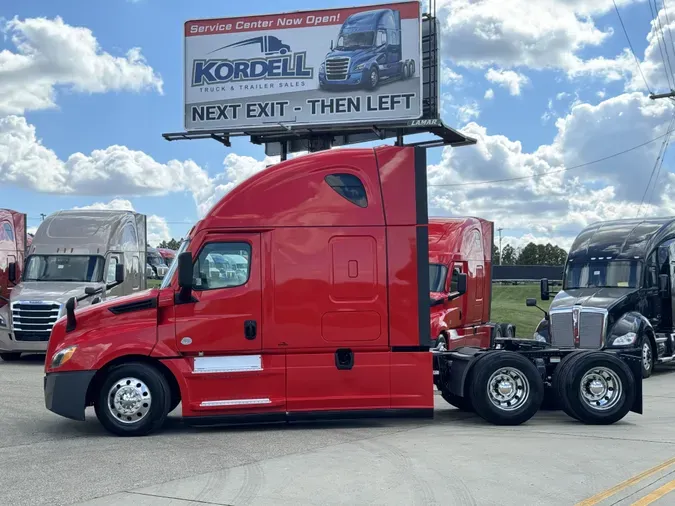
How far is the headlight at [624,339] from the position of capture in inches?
685

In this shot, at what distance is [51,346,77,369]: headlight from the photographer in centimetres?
1016

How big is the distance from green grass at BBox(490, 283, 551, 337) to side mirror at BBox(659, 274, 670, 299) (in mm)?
9668

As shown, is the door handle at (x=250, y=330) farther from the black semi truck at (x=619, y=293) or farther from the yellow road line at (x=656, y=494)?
the black semi truck at (x=619, y=293)

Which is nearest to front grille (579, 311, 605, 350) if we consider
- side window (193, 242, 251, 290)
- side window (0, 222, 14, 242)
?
side window (193, 242, 251, 290)

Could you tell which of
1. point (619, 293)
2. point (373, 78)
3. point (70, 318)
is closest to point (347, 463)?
point (70, 318)

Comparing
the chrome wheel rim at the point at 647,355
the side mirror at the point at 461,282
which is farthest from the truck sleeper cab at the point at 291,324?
the chrome wheel rim at the point at 647,355

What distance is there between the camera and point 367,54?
3144 centimetres

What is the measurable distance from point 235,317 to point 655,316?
11.7 meters

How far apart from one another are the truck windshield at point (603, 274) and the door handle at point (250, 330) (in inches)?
427

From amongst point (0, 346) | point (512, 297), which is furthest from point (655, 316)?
point (512, 297)

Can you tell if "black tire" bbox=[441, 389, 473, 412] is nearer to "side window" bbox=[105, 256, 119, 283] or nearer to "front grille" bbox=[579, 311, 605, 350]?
"front grille" bbox=[579, 311, 605, 350]

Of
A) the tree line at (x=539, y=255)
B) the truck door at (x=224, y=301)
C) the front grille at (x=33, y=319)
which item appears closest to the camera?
the truck door at (x=224, y=301)

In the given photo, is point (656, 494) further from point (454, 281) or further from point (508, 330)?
point (508, 330)

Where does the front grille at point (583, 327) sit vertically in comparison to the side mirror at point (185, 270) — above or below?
below
